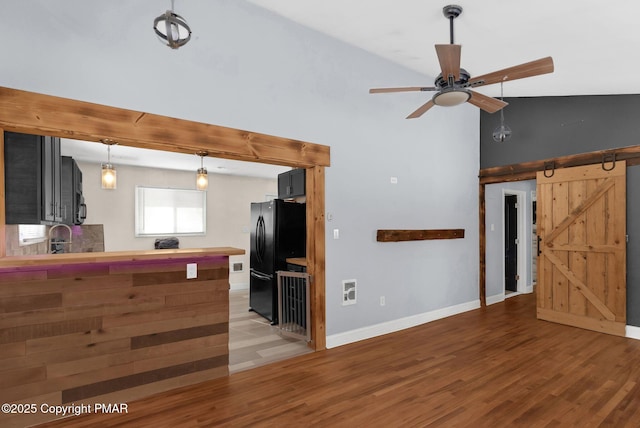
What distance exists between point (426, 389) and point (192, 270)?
222 cm

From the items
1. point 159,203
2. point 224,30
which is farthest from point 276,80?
point 159,203

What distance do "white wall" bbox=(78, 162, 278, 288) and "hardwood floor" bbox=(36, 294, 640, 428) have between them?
442 centimetres

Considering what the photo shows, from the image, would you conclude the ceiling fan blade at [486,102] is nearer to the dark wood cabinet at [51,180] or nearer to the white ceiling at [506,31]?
the white ceiling at [506,31]

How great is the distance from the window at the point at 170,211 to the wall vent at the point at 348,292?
13.9ft

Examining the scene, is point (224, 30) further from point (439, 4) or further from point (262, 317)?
point (262, 317)

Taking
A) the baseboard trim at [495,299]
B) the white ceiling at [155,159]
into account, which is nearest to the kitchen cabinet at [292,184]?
the white ceiling at [155,159]

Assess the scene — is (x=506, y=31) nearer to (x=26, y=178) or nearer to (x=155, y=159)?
(x=26, y=178)

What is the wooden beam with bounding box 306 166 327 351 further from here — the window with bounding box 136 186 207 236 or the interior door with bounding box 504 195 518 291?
the interior door with bounding box 504 195 518 291

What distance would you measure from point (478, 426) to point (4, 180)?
12.2 ft

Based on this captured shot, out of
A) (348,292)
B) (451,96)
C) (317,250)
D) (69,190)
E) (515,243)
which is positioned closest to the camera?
(451,96)

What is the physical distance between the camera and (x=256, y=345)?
3.76 m

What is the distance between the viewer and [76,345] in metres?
2.44

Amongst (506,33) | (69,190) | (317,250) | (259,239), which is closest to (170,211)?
(69,190)

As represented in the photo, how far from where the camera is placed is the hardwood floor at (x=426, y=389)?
2.33m
